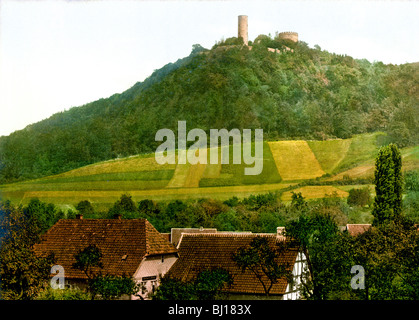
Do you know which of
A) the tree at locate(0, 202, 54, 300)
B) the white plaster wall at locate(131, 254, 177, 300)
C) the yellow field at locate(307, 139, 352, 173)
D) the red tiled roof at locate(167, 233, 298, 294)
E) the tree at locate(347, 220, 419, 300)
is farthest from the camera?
the yellow field at locate(307, 139, 352, 173)

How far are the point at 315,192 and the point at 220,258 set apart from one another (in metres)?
18.6

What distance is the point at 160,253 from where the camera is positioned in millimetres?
19078

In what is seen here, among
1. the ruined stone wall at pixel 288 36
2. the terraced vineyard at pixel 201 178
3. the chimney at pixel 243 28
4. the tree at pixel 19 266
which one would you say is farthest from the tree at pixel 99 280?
the ruined stone wall at pixel 288 36

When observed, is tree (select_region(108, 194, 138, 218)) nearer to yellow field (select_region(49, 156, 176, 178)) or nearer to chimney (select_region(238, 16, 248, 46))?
yellow field (select_region(49, 156, 176, 178))

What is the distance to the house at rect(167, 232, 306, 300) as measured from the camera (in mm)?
17375

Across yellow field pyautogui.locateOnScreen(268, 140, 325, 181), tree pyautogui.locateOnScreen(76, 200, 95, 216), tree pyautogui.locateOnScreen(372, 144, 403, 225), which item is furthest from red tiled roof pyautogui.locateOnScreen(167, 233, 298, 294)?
yellow field pyautogui.locateOnScreen(268, 140, 325, 181)

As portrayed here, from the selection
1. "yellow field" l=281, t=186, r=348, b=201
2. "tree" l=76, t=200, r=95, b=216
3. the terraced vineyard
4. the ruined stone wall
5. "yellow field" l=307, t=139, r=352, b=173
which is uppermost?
the ruined stone wall

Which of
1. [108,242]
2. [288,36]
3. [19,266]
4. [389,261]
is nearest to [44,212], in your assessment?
[108,242]

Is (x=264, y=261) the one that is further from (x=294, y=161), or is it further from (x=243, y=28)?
(x=243, y=28)

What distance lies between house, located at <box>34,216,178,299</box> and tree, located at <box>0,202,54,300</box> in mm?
1484

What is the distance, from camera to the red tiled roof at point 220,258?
17531 mm

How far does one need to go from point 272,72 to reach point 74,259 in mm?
30765
